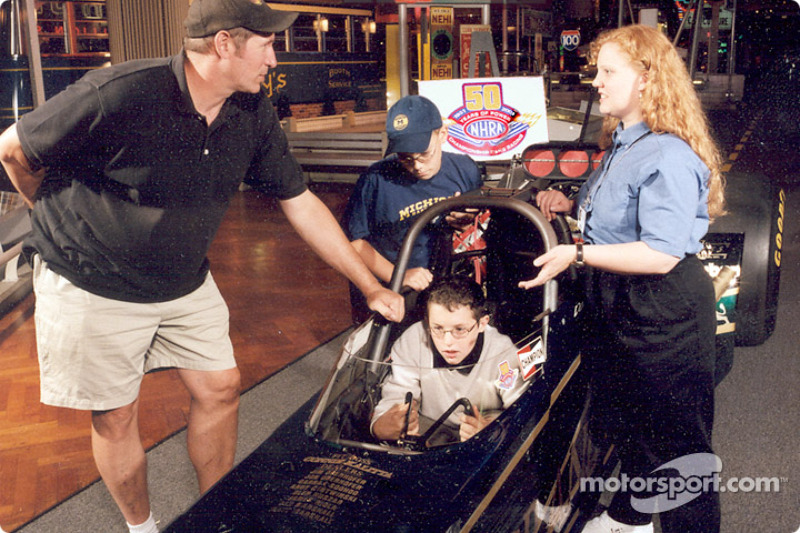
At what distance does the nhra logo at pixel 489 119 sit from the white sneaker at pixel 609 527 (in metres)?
3.27

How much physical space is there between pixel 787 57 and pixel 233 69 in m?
26.8

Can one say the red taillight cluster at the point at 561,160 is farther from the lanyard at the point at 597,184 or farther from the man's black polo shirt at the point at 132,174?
the man's black polo shirt at the point at 132,174

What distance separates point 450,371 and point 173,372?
8.57ft

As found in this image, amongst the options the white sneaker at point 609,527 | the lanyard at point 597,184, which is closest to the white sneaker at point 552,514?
the white sneaker at point 609,527

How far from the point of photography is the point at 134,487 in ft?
7.48

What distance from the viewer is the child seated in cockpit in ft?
6.06

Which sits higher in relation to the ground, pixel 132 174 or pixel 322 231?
pixel 132 174

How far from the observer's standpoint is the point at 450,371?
1.83 metres

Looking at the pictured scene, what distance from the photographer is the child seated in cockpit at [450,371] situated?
185 cm

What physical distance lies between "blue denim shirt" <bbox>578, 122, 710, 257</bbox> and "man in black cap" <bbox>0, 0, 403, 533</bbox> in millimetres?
638

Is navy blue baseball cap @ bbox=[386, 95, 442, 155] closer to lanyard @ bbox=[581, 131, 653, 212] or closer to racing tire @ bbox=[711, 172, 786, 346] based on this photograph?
lanyard @ bbox=[581, 131, 653, 212]

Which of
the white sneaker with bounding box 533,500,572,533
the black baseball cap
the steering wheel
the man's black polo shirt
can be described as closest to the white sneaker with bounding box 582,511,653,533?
the white sneaker with bounding box 533,500,572,533

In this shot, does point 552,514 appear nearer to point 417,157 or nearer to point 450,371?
point 450,371

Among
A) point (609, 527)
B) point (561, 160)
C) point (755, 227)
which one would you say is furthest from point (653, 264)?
point (755, 227)
